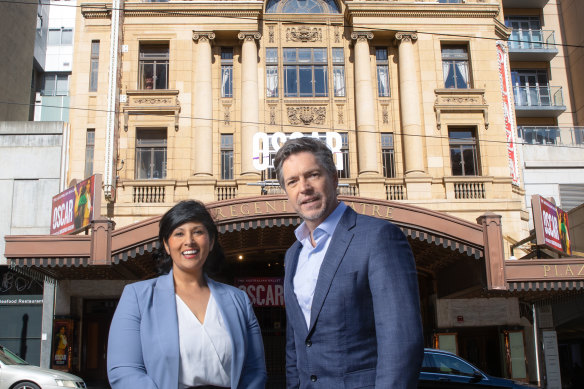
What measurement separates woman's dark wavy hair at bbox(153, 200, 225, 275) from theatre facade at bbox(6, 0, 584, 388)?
14.8 meters

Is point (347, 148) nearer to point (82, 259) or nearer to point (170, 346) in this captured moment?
point (82, 259)

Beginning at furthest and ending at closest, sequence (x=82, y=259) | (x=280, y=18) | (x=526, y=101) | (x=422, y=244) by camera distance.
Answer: (x=526, y=101), (x=280, y=18), (x=422, y=244), (x=82, y=259)

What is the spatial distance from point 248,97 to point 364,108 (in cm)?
449

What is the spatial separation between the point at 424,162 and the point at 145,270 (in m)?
11.0

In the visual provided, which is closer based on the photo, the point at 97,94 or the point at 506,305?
the point at 506,305

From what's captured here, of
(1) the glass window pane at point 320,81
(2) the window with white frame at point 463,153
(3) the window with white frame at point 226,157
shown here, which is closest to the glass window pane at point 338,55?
(1) the glass window pane at point 320,81

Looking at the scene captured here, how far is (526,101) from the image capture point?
97.3ft

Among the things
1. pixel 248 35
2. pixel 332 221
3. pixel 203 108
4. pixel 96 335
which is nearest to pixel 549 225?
pixel 203 108

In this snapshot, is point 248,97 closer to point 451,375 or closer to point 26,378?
point 26,378

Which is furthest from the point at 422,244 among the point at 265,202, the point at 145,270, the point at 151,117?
the point at 151,117

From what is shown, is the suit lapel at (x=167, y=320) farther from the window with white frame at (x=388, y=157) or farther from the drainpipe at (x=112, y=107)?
the window with white frame at (x=388, y=157)

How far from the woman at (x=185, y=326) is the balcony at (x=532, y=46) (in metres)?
29.3

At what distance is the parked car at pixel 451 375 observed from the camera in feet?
34.3

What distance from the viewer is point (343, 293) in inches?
119
